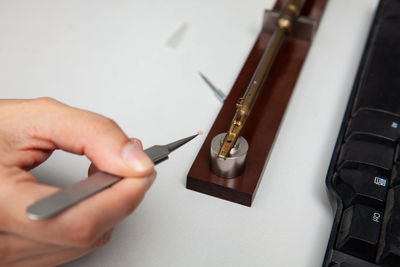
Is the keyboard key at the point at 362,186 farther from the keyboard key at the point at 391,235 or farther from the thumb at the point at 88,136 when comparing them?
the thumb at the point at 88,136

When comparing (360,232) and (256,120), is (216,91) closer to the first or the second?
(256,120)

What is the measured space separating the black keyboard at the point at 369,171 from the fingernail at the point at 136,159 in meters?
0.18

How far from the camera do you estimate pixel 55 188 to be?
1.06ft

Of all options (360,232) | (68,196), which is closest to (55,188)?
(68,196)

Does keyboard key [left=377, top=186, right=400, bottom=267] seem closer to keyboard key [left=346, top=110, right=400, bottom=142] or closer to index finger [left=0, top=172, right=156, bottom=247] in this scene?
keyboard key [left=346, top=110, right=400, bottom=142]

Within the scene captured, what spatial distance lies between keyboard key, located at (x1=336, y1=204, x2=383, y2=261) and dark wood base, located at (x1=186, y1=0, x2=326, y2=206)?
0.09 m

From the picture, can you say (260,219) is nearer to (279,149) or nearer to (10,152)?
(279,149)

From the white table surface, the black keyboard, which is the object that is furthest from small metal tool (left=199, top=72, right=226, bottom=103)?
the black keyboard

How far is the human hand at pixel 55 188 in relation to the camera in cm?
31

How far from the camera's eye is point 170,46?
636mm

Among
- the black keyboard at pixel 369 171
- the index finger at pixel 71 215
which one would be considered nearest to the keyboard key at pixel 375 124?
the black keyboard at pixel 369 171

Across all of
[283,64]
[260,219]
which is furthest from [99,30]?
[260,219]

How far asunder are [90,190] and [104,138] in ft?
0.16

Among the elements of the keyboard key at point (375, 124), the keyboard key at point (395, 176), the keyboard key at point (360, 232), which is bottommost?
the keyboard key at point (360, 232)
